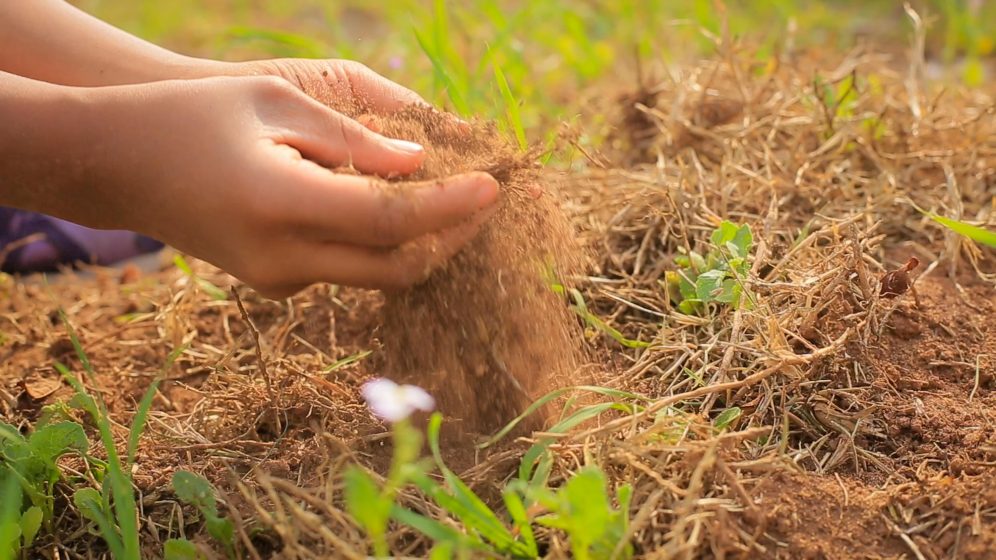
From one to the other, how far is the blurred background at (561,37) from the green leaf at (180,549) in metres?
1.52

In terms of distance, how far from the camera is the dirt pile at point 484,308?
1.46 meters

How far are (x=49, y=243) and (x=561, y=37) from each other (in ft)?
7.08

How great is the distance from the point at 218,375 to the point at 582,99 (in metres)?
1.70

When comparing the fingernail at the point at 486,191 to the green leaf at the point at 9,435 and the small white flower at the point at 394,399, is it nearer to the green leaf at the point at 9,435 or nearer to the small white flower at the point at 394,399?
the small white flower at the point at 394,399

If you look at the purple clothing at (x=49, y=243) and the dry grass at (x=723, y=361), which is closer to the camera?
the dry grass at (x=723, y=361)

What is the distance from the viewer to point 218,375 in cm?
179

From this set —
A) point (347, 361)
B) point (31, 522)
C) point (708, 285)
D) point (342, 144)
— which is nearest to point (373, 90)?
point (342, 144)

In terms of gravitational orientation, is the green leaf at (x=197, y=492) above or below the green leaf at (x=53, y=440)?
below

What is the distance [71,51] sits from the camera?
189cm

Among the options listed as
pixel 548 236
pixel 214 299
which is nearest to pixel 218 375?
pixel 214 299

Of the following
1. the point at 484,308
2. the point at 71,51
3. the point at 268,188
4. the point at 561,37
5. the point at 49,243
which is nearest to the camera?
the point at 268,188

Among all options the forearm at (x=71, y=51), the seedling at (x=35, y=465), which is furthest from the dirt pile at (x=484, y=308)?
the forearm at (x=71, y=51)

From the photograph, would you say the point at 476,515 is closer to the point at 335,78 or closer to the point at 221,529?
the point at 221,529

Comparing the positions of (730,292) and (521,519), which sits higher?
(730,292)
